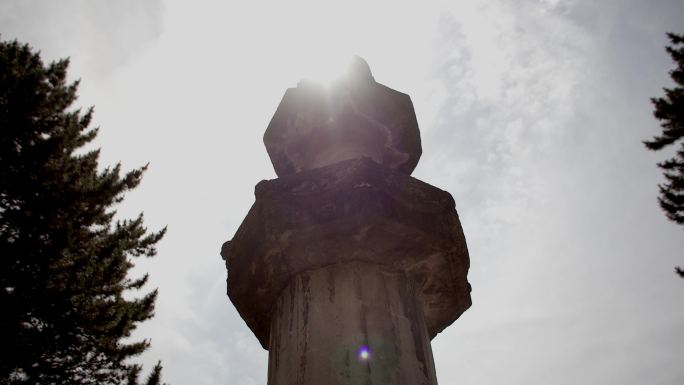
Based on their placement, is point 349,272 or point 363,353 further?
point 349,272

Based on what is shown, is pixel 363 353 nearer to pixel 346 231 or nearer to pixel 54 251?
pixel 346 231

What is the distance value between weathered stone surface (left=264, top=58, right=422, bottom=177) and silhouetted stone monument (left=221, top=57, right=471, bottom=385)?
27.2 inches

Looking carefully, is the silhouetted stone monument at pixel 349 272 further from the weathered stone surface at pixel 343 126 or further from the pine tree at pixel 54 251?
the pine tree at pixel 54 251

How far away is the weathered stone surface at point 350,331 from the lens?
5.67 ft

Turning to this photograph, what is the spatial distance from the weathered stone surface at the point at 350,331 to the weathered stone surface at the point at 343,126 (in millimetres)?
1008

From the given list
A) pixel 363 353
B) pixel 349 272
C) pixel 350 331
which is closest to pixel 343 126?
pixel 349 272

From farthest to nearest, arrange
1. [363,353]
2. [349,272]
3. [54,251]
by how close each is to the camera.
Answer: [54,251] < [349,272] < [363,353]

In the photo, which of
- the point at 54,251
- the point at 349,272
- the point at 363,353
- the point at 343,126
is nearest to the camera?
the point at 363,353

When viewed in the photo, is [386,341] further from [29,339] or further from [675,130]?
[675,130]

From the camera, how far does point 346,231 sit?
6.95 feet

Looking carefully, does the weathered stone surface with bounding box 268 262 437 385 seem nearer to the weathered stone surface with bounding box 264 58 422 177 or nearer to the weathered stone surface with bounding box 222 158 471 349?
the weathered stone surface with bounding box 222 158 471 349

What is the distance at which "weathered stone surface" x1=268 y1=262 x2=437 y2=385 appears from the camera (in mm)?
1729

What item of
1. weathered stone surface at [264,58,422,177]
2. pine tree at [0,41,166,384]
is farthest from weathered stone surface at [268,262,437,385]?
pine tree at [0,41,166,384]

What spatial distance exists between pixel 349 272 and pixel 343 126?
3.83 feet
